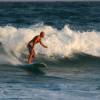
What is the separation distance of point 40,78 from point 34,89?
211cm

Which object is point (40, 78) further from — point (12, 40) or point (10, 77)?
point (12, 40)

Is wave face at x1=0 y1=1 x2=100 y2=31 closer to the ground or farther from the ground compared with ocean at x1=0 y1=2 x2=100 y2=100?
closer to the ground

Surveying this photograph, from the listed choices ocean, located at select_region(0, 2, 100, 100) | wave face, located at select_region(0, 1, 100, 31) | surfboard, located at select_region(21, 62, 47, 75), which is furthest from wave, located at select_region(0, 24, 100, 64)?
wave face, located at select_region(0, 1, 100, 31)

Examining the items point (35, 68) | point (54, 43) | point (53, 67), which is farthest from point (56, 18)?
point (35, 68)

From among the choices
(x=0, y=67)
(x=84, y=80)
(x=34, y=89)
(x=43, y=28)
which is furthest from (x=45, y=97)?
(x=43, y=28)

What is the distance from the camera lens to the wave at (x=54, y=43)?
80.3ft

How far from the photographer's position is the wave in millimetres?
24469

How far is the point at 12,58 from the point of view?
2309 centimetres

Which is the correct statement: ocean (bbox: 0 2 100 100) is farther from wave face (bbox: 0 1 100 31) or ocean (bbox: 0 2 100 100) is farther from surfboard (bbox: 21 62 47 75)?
wave face (bbox: 0 1 100 31)

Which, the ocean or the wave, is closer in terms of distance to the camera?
the ocean

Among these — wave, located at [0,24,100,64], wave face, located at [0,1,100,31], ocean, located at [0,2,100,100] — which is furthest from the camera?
wave face, located at [0,1,100,31]

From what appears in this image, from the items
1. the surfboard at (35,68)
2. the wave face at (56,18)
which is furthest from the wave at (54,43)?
the wave face at (56,18)

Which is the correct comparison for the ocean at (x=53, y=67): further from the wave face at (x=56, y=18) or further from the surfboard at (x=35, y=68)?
the wave face at (x=56, y=18)

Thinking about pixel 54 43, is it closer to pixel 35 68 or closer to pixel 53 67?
pixel 53 67
